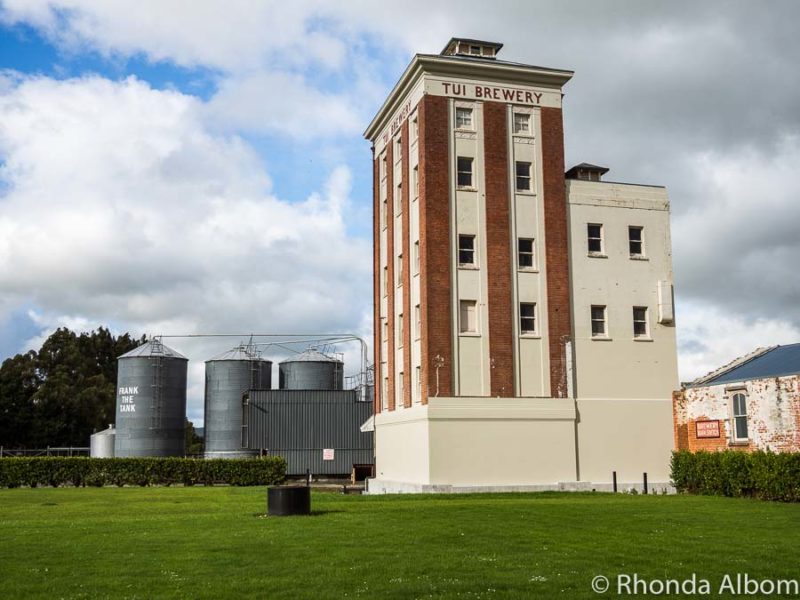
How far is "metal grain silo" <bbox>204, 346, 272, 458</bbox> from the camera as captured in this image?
207 ft

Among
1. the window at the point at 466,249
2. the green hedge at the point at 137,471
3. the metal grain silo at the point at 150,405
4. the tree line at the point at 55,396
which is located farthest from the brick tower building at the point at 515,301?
the tree line at the point at 55,396

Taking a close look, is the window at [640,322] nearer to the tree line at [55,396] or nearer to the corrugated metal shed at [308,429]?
the corrugated metal shed at [308,429]

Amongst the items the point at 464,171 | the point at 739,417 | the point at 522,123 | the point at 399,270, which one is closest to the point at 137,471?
the point at 399,270

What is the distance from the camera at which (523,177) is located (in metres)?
41.6

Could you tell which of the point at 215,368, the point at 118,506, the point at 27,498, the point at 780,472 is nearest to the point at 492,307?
the point at 780,472

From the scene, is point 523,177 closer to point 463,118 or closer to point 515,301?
point 463,118

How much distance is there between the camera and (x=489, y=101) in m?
41.5

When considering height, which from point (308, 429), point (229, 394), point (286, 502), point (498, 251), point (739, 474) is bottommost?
point (286, 502)

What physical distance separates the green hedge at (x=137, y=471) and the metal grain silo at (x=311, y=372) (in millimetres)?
16696

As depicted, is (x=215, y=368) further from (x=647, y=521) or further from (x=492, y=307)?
(x=647, y=521)

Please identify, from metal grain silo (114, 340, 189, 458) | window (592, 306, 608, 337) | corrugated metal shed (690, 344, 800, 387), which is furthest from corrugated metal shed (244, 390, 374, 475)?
corrugated metal shed (690, 344, 800, 387)

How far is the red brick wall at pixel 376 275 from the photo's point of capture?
47312 millimetres

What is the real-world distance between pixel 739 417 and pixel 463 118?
1777 centimetres

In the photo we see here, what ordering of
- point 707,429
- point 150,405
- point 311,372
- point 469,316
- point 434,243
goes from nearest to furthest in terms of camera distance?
point 707,429 → point 434,243 → point 469,316 → point 150,405 → point 311,372
